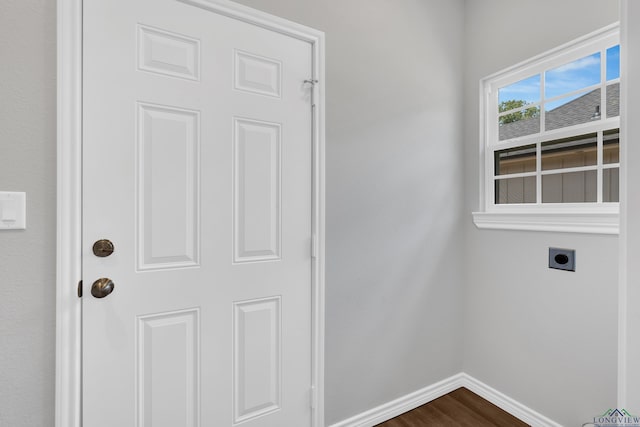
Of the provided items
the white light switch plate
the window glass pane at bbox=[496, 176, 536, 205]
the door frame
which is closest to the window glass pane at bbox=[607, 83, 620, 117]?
the window glass pane at bbox=[496, 176, 536, 205]

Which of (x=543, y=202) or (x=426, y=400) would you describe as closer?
(x=543, y=202)

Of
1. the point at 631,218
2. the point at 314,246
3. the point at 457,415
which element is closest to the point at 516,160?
the point at 631,218

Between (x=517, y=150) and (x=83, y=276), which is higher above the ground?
(x=517, y=150)

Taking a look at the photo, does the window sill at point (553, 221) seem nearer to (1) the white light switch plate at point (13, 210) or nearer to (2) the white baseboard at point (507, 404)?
(2) the white baseboard at point (507, 404)

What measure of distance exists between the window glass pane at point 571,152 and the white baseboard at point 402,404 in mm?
1516

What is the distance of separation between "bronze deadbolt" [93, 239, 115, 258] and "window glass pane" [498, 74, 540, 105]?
90.8 inches

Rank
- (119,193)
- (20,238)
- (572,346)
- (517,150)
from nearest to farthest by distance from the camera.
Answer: (20,238), (119,193), (572,346), (517,150)

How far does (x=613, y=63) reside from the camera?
4.99ft

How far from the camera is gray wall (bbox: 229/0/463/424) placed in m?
1.62

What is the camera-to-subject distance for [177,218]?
1248 mm

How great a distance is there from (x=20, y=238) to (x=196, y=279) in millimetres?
578

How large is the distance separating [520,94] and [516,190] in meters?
0.60

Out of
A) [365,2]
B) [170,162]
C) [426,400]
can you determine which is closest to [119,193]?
[170,162]

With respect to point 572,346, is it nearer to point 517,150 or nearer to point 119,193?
point 517,150
